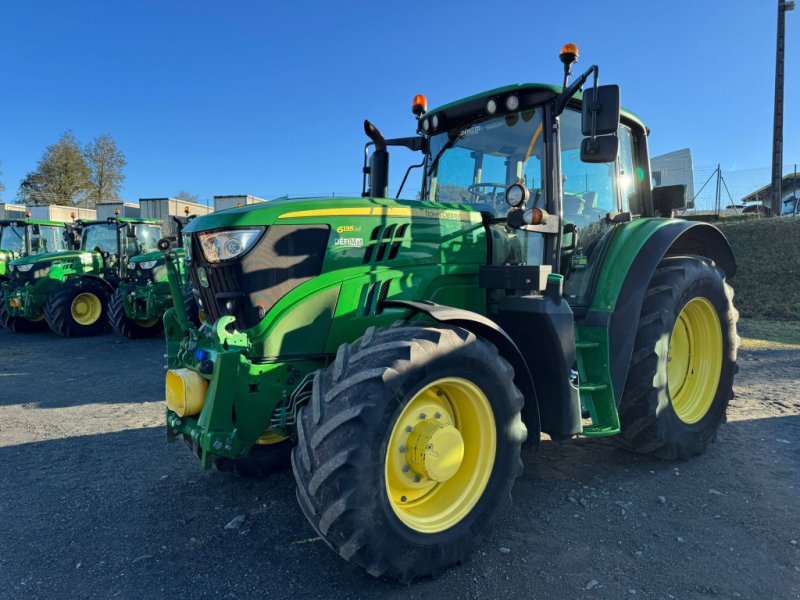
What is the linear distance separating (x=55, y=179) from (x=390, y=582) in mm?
41817

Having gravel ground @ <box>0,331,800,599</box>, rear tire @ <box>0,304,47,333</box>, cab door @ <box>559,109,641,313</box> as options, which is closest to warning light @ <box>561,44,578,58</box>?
cab door @ <box>559,109,641,313</box>

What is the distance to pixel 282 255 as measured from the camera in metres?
2.76

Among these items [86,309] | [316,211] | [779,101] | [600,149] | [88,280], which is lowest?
[86,309]

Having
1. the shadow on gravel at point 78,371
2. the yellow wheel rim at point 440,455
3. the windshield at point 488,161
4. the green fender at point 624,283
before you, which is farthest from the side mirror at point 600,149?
the shadow on gravel at point 78,371

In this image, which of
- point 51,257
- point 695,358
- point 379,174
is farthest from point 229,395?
point 51,257

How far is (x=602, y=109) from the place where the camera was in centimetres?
284

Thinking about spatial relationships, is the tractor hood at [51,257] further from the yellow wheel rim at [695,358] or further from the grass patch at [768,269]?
the grass patch at [768,269]

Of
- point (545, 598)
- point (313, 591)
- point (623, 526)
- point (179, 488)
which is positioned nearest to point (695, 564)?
point (623, 526)

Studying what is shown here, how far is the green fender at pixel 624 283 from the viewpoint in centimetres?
339

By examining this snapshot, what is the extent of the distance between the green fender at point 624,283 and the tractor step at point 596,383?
2.0 inches

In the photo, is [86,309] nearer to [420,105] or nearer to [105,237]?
[105,237]

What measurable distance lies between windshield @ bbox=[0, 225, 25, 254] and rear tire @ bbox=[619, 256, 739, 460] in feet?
47.3

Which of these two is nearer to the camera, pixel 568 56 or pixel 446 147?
pixel 568 56

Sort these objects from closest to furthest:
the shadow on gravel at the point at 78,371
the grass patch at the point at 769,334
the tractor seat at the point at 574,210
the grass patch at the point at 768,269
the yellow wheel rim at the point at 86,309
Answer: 1. the tractor seat at the point at 574,210
2. the shadow on gravel at the point at 78,371
3. the grass patch at the point at 769,334
4. the grass patch at the point at 768,269
5. the yellow wheel rim at the point at 86,309
